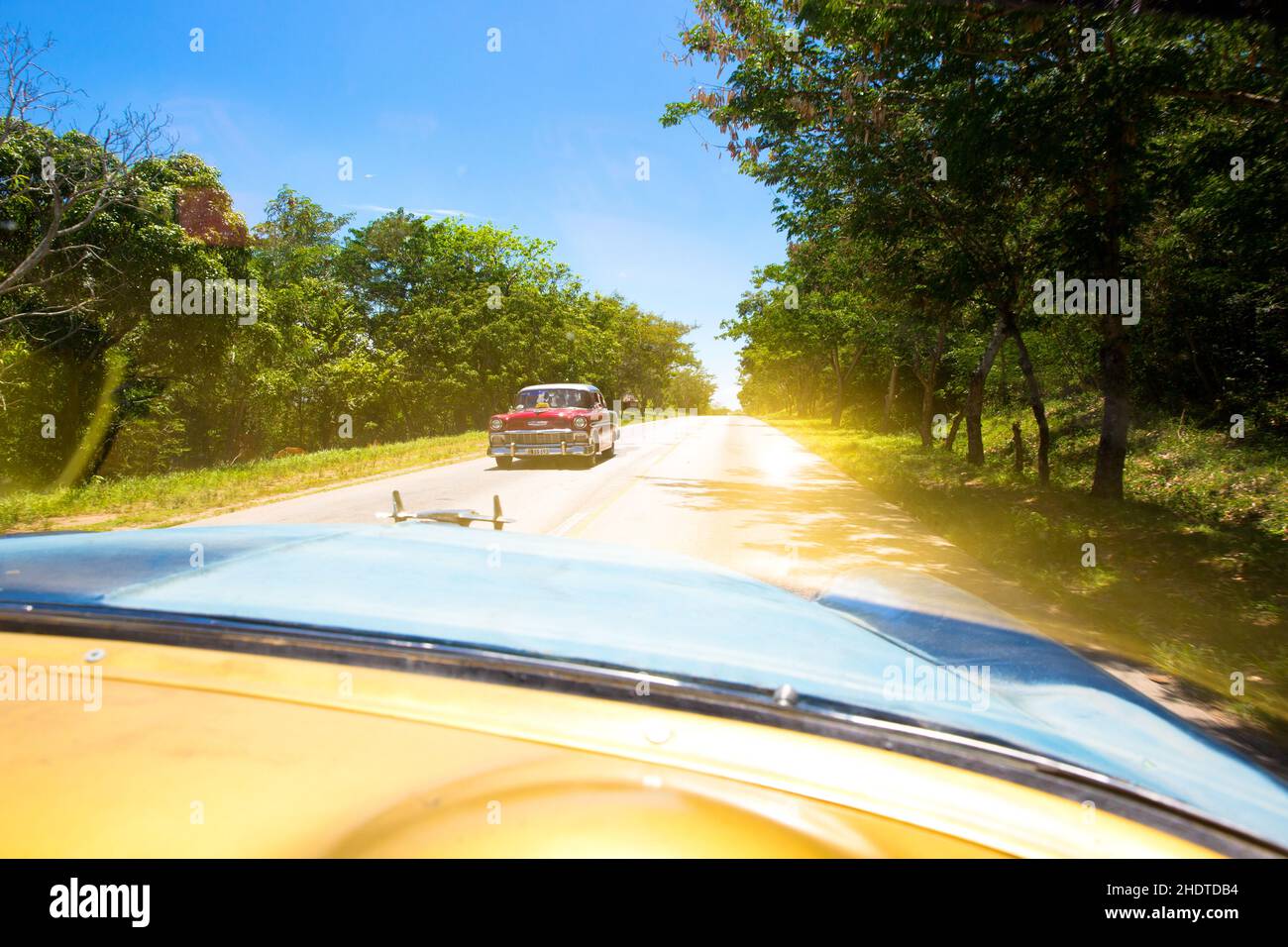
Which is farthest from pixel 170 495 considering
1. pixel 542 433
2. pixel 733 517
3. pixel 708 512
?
pixel 733 517

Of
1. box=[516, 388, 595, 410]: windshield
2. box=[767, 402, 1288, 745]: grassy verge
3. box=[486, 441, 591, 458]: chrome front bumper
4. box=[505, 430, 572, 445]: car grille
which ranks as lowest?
box=[767, 402, 1288, 745]: grassy verge

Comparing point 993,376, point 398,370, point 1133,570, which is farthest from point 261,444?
point 1133,570

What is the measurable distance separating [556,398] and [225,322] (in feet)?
34.6

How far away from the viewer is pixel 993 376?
1172 inches

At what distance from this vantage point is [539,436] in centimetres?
1670

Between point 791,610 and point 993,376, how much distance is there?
3175 cm

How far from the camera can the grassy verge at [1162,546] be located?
4730 millimetres

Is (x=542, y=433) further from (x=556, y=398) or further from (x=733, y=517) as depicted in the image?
(x=733, y=517)

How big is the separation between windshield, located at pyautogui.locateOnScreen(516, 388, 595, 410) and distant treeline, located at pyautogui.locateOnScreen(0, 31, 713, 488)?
8549 millimetres

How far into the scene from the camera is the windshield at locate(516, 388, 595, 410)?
18.0m

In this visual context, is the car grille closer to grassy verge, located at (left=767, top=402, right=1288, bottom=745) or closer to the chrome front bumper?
the chrome front bumper

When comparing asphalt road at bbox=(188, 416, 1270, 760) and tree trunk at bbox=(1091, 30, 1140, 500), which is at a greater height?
tree trunk at bbox=(1091, 30, 1140, 500)

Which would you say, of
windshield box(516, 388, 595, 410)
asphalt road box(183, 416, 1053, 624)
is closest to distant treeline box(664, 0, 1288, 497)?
asphalt road box(183, 416, 1053, 624)

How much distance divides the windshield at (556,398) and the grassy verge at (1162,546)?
751cm
